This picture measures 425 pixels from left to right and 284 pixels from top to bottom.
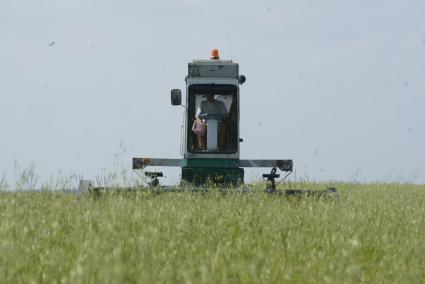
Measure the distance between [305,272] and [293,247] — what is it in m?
0.97

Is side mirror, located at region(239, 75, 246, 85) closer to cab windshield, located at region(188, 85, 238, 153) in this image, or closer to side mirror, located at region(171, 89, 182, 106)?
cab windshield, located at region(188, 85, 238, 153)

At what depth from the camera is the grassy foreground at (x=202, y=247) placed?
3.44m

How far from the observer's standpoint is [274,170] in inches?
571

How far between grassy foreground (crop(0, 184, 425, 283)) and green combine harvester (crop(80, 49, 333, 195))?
6117 millimetres

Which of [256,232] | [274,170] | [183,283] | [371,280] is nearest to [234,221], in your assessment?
[256,232]

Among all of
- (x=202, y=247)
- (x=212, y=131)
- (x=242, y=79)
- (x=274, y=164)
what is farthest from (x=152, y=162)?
(x=202, y=247)

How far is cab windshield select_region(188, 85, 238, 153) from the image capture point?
14.8 meters

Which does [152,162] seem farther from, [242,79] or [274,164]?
[242,79]

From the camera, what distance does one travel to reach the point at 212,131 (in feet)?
48.5

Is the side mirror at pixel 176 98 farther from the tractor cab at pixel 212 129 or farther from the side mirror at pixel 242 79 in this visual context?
the side mirror at pixel 242 79

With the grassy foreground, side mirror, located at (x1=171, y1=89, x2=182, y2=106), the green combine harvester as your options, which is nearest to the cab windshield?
the green combine harvester

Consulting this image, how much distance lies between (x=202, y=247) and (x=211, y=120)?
32.2 ft

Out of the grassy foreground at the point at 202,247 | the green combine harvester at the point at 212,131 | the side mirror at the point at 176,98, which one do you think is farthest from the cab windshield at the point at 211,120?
the grassy foreground at the point at 202,247

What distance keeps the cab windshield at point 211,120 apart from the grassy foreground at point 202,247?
20.4ft
